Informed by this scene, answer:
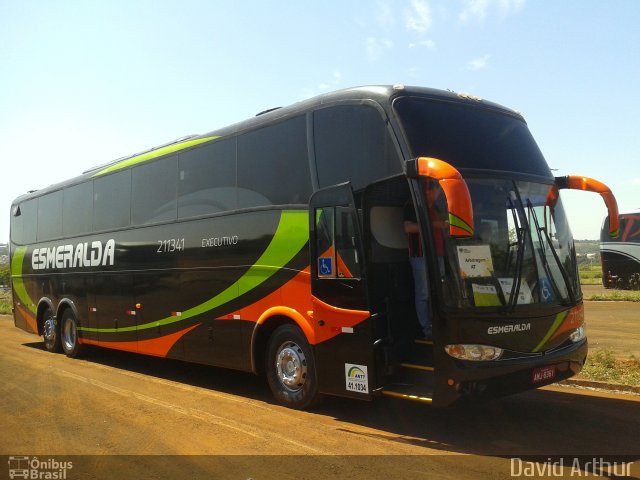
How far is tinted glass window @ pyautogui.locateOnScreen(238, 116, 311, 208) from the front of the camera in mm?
7363

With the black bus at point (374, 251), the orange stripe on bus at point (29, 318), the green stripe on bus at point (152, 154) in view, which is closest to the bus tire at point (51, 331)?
the orange stripe on bus at point (29, 318)

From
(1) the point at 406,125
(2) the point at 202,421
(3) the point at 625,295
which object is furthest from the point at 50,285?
(3) the point at 625,295

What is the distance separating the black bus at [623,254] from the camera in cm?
2503

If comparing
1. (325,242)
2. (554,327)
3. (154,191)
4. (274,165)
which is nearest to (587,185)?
(554,327)

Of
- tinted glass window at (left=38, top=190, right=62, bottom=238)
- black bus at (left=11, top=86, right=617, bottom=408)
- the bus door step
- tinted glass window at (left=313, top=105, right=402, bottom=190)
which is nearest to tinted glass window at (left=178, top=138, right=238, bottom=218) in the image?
black bus at (left=11, top=86, right=617, bottom=408)

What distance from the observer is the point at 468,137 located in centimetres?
653

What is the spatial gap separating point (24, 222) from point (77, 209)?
11.6 feet

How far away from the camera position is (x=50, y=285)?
1373 cm

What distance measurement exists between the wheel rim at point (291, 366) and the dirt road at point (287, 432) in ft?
1.22

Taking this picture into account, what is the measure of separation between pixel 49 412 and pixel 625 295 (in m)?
20.4

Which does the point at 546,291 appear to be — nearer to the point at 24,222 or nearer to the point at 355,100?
the point at 355,100

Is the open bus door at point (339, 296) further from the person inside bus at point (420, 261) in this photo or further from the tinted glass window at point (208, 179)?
the tinted glass window at point (208, 179)

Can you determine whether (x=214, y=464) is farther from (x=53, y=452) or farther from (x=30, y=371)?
(x=30, y=371)

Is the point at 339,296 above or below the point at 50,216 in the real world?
below
